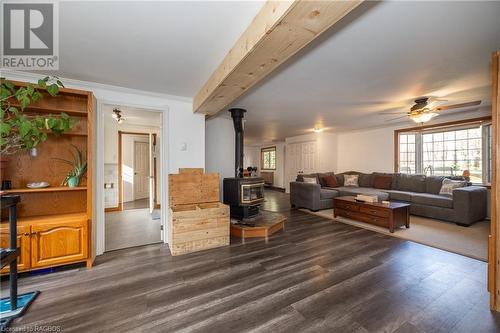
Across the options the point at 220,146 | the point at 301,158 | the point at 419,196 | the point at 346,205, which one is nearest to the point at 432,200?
the point at 419,196

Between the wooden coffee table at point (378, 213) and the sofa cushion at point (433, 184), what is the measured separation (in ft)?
5.47

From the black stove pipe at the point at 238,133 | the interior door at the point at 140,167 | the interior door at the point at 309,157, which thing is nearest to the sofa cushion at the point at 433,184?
the interior door at the point at 309,157

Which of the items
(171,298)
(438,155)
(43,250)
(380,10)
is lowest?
(171,298)

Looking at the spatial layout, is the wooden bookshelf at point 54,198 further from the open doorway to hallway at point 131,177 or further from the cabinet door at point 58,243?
the open doorway to hallway at point 131,177

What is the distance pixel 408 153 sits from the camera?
574cm

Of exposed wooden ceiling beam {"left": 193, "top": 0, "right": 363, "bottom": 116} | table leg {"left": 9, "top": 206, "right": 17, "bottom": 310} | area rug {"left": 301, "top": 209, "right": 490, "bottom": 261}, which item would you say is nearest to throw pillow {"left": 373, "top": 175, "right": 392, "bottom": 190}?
area rug {"left": 301, "top": 209, "right": 490, "bottom": 261}

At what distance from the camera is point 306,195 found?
5258 millimetres

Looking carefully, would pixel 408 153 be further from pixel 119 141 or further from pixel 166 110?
pixel 119 141

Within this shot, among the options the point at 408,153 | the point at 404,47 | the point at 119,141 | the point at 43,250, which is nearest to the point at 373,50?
the point at 404,47

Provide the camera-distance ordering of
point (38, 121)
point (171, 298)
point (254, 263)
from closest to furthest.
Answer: point (171, 298), point (38, 121), point (254, 263)

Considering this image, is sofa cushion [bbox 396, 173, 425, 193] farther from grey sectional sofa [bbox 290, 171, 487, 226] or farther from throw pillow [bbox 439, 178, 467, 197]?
throw pillow [bbox 439, 178, 467, 197]

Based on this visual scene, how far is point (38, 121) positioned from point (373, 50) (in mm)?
3410

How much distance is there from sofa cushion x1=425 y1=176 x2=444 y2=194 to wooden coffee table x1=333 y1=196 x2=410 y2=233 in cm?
167

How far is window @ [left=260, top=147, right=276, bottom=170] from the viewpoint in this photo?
1016 cm
